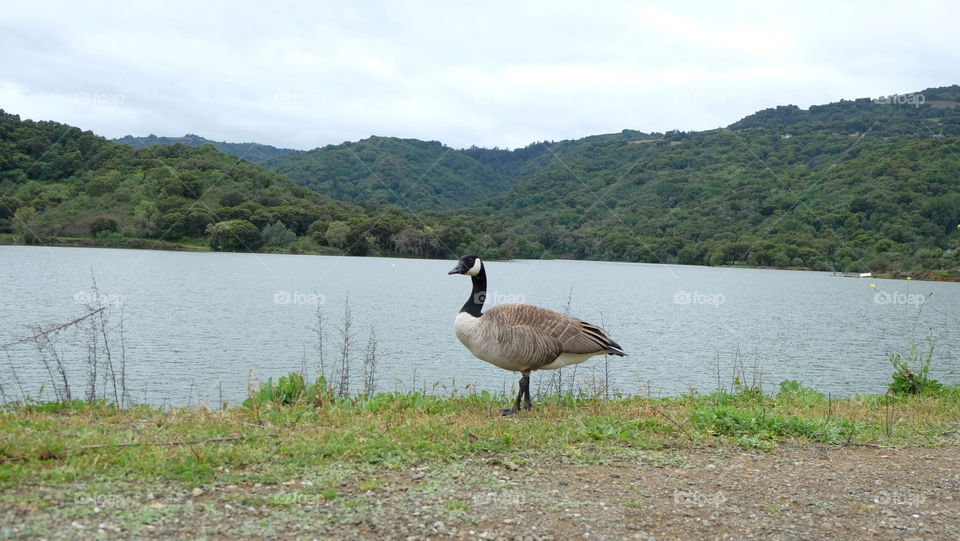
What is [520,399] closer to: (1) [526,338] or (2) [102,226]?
(1) [526,338]

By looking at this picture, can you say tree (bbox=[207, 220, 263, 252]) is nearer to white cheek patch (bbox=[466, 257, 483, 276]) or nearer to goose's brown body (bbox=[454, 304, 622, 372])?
white cheek patch (bbox=[466, 257, 483, 276])

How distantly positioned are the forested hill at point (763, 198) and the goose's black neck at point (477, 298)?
91188mm

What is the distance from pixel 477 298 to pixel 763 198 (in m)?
119

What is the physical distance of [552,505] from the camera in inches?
227

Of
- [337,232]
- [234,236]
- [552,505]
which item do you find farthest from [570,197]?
[552,505]

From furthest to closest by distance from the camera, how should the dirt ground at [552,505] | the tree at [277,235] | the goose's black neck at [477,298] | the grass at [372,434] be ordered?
the tree at [277,235] < the goose's black neck at [477,298] < the grass at [372,434] < the dirt ground at [552,505]

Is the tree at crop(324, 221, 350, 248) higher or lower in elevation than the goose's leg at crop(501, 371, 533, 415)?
higher

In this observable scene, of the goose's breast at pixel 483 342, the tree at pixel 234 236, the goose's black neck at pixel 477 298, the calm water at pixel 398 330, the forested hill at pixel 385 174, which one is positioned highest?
the forested hill at pixel 385 174

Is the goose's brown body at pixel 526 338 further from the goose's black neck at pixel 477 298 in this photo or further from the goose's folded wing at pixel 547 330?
the goose's black neck at pixel 477 298

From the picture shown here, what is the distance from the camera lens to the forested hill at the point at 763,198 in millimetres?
93375

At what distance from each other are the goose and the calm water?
2.63m

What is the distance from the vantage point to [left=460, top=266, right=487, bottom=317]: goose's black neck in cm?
1020

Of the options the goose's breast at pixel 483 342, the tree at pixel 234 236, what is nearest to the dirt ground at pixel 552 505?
the goose's breast at pixel 483 342

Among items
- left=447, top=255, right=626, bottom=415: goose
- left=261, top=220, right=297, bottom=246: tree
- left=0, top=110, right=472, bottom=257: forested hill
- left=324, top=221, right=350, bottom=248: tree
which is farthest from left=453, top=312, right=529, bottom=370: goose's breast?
left=324, top=221, right=350, bottom=248: tree
